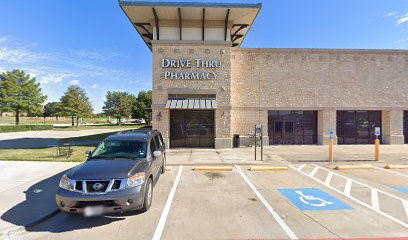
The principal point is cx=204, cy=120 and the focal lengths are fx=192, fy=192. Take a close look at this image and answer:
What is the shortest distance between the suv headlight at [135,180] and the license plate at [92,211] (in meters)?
0.65

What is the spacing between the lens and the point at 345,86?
16.0 meters

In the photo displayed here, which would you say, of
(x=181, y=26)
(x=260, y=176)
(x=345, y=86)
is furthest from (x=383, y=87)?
(x=181, y=26)

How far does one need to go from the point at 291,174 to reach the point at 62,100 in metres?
52.7

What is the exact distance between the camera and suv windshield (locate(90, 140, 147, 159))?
523 cm

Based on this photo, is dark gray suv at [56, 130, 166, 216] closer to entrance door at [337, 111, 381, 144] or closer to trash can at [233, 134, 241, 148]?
trash can at [233, 134, 241, 148]

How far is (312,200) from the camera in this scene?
537 centimetres

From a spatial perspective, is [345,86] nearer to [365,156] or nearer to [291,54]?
[291,54]

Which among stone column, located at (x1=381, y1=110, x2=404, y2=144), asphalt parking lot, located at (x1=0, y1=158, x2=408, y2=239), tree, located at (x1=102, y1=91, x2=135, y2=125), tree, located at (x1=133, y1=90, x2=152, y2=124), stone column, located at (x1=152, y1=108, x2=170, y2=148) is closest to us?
asphalt parking lot, located at (x1=0, y1=158, x2=408, y2=239)

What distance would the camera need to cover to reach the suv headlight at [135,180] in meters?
4.11

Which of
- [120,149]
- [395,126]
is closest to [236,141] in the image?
[120,149]

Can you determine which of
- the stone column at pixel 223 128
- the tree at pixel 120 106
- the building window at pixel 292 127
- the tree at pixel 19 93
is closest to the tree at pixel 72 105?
the tree at pixel 19 93

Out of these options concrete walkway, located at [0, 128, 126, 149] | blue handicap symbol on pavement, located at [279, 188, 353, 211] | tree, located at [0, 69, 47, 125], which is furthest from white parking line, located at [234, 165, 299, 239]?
tree, located at [0, 69, 47, 125]

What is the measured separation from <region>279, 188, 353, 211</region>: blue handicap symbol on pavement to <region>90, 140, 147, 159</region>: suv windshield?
4.39 metres

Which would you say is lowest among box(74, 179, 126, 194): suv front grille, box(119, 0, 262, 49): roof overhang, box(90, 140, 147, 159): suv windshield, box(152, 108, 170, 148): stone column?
box(74, 179, 126, 194): suv front grille
